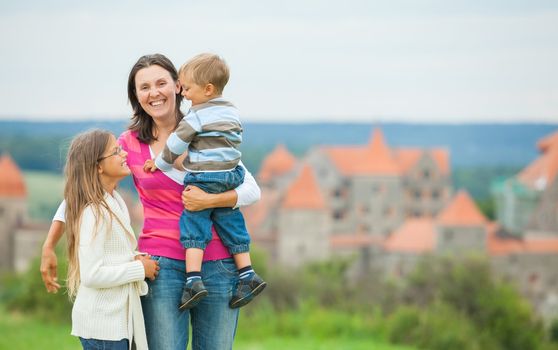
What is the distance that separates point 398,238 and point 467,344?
3606 cm

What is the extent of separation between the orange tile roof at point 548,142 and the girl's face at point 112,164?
65972mm

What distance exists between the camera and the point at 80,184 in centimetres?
340

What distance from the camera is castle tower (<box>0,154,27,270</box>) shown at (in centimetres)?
5050

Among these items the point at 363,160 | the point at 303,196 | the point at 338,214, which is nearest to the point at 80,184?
the point at 303,196

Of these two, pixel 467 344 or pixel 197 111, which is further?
pixel 467 344

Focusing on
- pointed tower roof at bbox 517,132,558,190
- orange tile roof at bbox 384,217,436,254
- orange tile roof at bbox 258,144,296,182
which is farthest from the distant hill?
orange tile roof at bbox 384,217,436,254

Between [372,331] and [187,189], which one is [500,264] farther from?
[187,189]

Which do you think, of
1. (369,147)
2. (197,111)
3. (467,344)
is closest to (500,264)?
(369,147)

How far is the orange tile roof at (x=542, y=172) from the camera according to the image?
58781 mm

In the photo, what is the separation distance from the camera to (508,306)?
2553 cm

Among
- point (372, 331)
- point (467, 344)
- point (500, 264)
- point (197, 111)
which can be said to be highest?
point (197, 111)

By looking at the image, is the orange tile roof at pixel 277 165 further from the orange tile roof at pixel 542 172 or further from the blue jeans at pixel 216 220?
the blue jeans at pixel 216 220

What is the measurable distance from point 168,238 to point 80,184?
35 centimetres

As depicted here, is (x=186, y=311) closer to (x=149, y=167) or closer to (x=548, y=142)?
(x=149, y=167)
